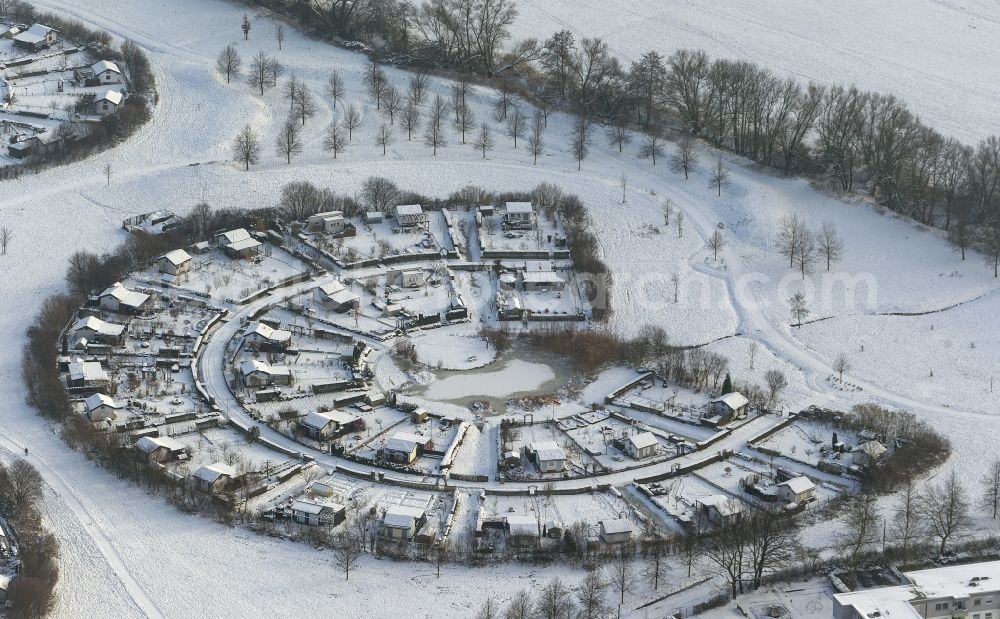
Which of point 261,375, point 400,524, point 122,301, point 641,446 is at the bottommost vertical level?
point 400,524

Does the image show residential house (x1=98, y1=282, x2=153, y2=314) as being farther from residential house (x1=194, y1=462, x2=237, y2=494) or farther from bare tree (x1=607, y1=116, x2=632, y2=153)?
bare tree (x1=607, y1=116, x2=632, y2=153)

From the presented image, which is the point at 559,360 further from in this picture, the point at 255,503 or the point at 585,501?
the point at 255,503

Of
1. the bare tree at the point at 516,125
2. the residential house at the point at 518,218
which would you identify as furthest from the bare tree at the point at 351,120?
the residential house at the point at 518,218

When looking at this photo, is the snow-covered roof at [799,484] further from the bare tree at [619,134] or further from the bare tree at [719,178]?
the bare tree at [619,134]

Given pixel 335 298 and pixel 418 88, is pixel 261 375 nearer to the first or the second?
pixel 335 298

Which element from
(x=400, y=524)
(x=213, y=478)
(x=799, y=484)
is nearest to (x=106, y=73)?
(x=213, y=478)

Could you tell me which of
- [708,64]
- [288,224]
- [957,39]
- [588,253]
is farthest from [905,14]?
[288,224]
